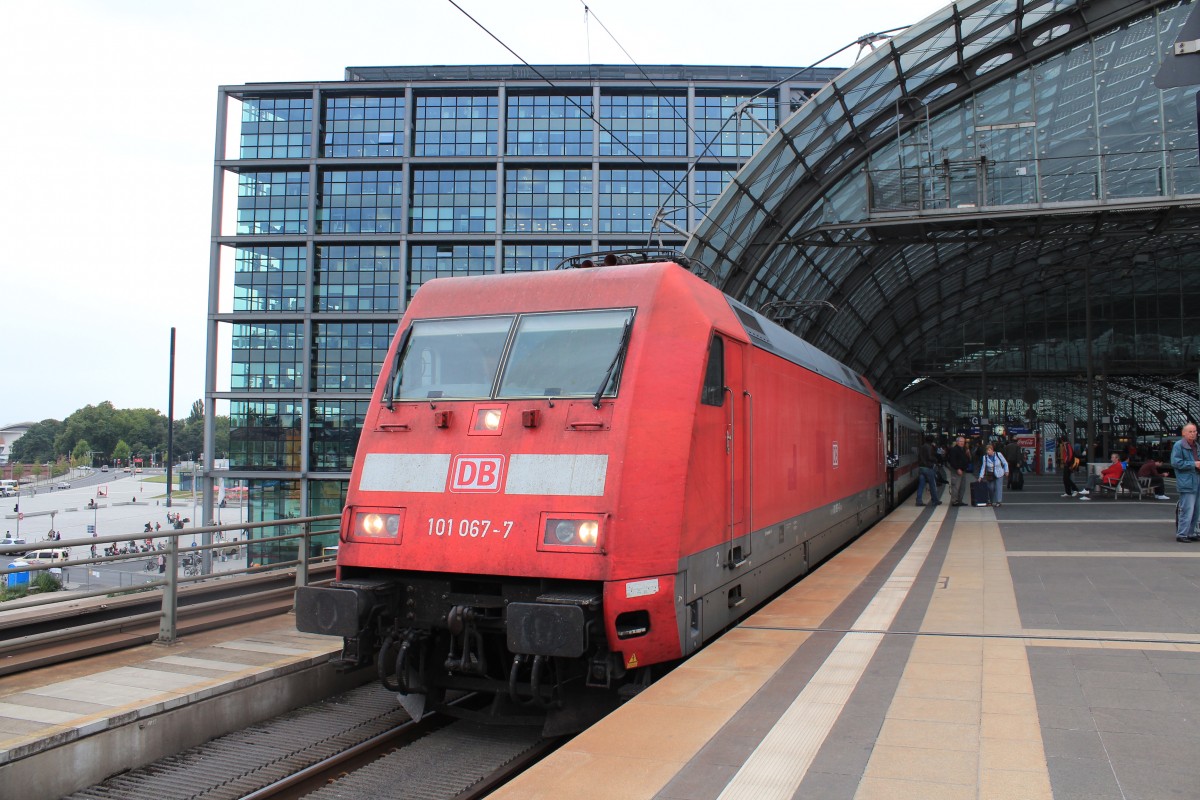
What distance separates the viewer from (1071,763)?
4039mm

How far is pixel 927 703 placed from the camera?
508cm

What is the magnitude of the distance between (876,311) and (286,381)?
29.9m

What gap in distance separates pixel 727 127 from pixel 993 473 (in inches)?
994

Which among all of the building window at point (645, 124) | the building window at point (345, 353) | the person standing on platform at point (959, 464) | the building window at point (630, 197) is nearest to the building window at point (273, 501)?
the building window at point (345, 353)

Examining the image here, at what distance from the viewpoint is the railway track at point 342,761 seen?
5.47m

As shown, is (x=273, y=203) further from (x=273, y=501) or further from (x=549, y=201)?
(x=273, y=501)

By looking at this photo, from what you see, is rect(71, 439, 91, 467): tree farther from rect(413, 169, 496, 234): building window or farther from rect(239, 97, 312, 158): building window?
rect(413, 169, 496, 234): building window

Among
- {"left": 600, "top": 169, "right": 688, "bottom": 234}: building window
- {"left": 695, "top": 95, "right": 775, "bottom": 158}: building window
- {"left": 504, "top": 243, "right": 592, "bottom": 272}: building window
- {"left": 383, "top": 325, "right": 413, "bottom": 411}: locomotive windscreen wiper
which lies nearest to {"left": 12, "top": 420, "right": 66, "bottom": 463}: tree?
{"left": 504, "top": 243, "right": 592, "bottom": 272}: building window

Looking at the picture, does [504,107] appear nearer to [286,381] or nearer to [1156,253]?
[286,381]

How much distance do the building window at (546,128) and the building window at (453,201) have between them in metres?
2.19

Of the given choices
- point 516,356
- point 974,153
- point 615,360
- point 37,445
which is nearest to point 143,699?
point 516,356

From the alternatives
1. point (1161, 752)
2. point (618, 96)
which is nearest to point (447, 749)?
point (1161, 752)

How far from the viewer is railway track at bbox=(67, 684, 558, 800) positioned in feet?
17.9

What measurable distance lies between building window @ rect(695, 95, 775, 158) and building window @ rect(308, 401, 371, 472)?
2147cm
